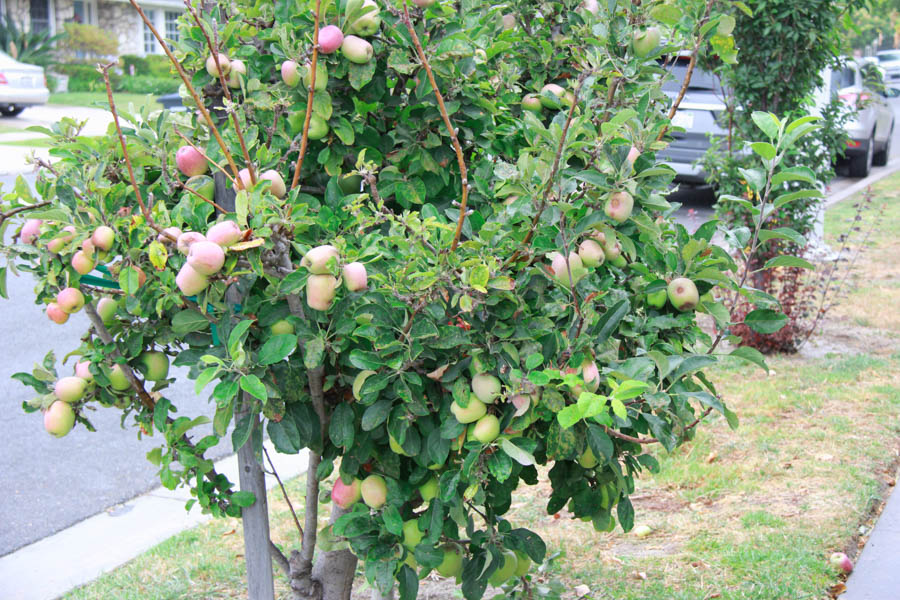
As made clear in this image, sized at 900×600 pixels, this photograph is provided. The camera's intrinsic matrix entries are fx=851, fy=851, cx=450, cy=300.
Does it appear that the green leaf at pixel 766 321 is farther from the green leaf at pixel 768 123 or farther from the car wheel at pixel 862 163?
the car wheel at pixel 862 163

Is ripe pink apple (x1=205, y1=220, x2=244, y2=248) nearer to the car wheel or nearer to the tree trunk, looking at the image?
the tree trunk

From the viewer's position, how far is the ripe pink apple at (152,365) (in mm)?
1907

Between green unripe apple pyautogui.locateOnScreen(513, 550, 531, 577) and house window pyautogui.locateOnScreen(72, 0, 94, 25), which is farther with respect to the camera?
house window pyautogui.locateOnScreen(72, 0, 94, 25)

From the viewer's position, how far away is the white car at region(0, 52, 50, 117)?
18188 mm

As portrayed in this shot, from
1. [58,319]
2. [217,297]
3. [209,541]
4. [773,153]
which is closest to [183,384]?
[209,541]

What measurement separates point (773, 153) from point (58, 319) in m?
1.54

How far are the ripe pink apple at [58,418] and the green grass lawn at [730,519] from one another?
1432 mm

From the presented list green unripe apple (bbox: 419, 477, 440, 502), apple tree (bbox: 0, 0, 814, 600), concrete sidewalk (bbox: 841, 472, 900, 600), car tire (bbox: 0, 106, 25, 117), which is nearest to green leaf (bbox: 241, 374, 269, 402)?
apple tree (bbox: 0, 0, 814, 600)

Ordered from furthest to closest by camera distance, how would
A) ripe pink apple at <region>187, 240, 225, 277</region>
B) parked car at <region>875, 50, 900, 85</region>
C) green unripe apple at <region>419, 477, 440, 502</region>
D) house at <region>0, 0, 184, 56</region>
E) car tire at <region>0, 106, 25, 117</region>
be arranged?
parked car at <region>875, 50, 900, 85</region> < house at <region>0, 0, 184, 56</region> < car tire at <region>0, 106, 25, 117</region> < green unripe apple at <region>419, 477, 440, 502</region> < ripe pink apple at <region>187, 240, 225, 277</region>

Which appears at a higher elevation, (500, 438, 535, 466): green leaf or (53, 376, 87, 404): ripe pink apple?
(500, 438, 535, 466): green leaf

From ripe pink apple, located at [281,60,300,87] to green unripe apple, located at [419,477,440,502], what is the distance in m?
0.93

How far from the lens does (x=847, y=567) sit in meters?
3.09

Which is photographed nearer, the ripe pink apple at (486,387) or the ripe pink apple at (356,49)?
the ripe pink apple at (486,387)

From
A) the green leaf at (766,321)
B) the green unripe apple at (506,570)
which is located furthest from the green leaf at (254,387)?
the green leaf at (766,321)
